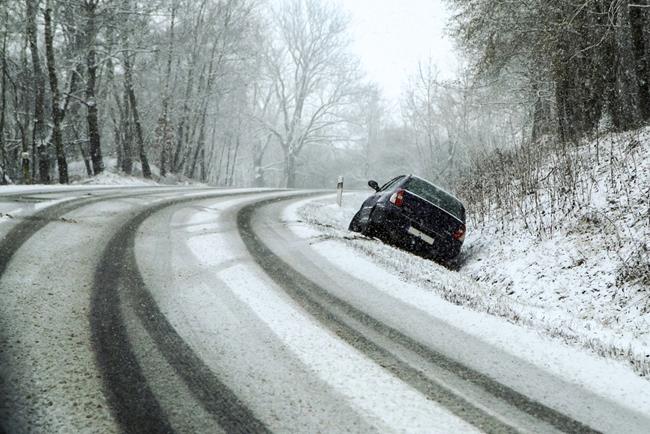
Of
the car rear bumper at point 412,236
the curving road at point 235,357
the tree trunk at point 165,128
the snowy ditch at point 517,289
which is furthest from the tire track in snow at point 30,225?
the tree trunk at point 165,128

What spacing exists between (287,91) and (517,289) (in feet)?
113

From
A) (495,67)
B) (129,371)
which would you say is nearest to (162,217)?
(129,371)

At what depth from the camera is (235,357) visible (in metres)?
3.04

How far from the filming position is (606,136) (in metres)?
10.2

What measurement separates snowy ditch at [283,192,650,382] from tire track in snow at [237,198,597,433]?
799 mm

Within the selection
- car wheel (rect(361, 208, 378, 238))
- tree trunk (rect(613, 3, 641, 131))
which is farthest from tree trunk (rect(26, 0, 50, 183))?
tree trunk (rect(613, 3, 641, 131))

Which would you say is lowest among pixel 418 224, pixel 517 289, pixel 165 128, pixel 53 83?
pixel 517 289

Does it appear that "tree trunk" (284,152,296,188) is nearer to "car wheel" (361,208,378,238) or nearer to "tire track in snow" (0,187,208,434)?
"tire track in snow" (0,187,208,434)

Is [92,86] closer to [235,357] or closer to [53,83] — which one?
[53,83]

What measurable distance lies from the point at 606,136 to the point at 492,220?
130 inches

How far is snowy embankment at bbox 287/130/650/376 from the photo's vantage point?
190 inches

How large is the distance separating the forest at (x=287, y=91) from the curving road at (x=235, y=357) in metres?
8.01

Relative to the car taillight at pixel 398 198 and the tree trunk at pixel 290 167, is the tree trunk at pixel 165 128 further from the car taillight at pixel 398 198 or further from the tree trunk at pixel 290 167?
the car taillight at pixel 398 198

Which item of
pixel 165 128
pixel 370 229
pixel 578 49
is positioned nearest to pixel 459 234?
pixel 370 229
